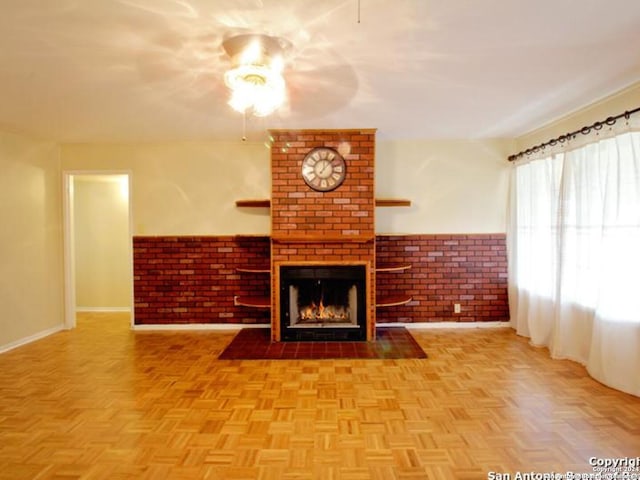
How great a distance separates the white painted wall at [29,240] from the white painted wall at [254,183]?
1.19 ft

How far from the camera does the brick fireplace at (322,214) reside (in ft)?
13.2

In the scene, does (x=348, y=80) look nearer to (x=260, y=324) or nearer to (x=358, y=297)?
(x=358, y=297)

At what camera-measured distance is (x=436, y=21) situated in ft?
6.17

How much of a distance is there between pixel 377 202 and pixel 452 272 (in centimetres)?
131

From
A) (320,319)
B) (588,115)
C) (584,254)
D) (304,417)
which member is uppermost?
(588,115)

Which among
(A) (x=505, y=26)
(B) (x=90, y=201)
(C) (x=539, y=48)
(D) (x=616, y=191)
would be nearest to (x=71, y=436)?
(A) (x=505, y=26)

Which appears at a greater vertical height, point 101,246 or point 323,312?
point 101,246

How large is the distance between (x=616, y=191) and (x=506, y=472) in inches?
87.5

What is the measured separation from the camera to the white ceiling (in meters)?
1.79

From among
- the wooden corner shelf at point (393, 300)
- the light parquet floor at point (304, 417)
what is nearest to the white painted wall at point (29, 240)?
the light parquet floor at point (304, 417)

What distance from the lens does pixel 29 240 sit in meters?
4.25

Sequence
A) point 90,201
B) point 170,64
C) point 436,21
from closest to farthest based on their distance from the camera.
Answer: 1. point 436,21
2. point 170,64
3. point 90,201

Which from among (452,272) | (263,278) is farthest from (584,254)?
(263,278)

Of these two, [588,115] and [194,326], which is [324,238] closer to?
[194,326]
